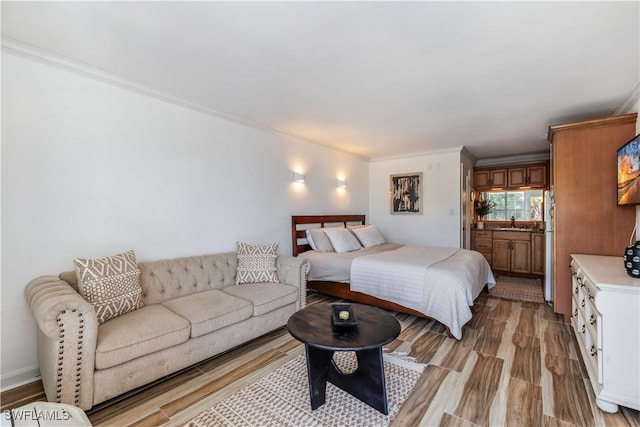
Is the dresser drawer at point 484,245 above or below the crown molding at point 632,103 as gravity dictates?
below

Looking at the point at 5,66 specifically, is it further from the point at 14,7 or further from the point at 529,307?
the point at 529,307

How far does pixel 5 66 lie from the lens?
202 centimetres

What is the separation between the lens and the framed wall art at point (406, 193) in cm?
568

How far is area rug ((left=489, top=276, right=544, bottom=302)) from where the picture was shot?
4109 millimetres

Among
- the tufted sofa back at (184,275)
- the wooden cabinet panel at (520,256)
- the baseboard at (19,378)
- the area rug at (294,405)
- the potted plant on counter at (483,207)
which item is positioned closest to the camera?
the area rug at (294,405)

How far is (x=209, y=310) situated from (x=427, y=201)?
457 cm

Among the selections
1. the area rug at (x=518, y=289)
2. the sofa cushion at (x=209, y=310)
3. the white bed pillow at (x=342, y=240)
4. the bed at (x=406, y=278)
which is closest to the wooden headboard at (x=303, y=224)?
the bed at (x=406, y=278)

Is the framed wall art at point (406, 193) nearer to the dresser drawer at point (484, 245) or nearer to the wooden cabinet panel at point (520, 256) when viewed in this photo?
the dresser drawer at point (484, 245)

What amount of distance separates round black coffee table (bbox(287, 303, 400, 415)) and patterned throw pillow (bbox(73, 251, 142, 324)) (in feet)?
4.36

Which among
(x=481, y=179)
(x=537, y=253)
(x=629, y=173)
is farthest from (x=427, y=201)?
(x=629, y=173)

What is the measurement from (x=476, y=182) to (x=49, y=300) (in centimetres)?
713

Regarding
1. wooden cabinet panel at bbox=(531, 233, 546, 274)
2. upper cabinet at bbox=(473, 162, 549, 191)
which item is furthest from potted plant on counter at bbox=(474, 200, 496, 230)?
wooden cabinet panel at bbox=(531, 233, 546, 274)

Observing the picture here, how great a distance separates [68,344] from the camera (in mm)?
1638

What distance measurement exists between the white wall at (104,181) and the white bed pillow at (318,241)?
0.70 metres
